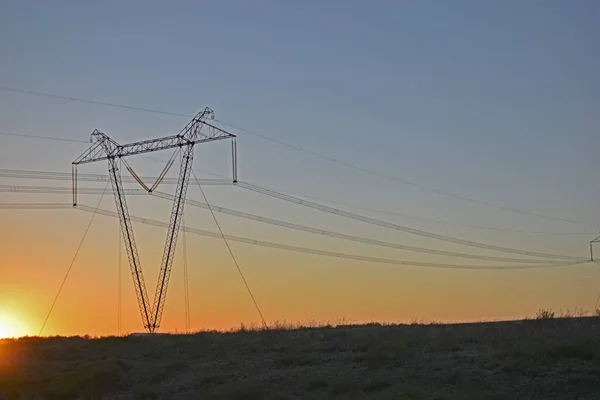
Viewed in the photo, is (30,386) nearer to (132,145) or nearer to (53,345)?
(53,345)

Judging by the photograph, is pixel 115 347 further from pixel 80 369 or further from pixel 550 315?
pixel 550 315

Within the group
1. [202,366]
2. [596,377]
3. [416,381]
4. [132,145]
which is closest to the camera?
[596,377]

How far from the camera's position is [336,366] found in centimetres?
4612

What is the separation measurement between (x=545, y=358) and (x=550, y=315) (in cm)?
2113

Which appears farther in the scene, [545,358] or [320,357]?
[320,357]

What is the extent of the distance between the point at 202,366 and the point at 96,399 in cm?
683

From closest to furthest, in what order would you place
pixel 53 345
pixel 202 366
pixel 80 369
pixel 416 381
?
→ pixel 416 381, pixel 202 366, pixel 80 369, pixel 53 345

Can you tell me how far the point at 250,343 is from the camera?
5647 centimetres

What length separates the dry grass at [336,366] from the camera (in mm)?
39469

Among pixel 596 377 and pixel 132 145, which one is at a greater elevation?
pixel 132 145

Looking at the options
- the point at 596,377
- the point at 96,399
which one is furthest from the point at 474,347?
the point at 96,399

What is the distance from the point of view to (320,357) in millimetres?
48781

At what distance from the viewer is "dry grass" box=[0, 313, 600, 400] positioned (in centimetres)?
3947

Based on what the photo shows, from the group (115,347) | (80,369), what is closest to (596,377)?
(80,369)
